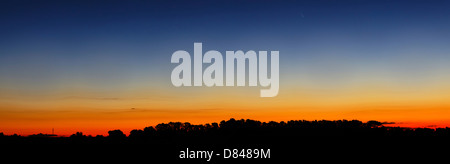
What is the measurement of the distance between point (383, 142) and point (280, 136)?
3115cm

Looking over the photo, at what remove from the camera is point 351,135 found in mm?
135250
